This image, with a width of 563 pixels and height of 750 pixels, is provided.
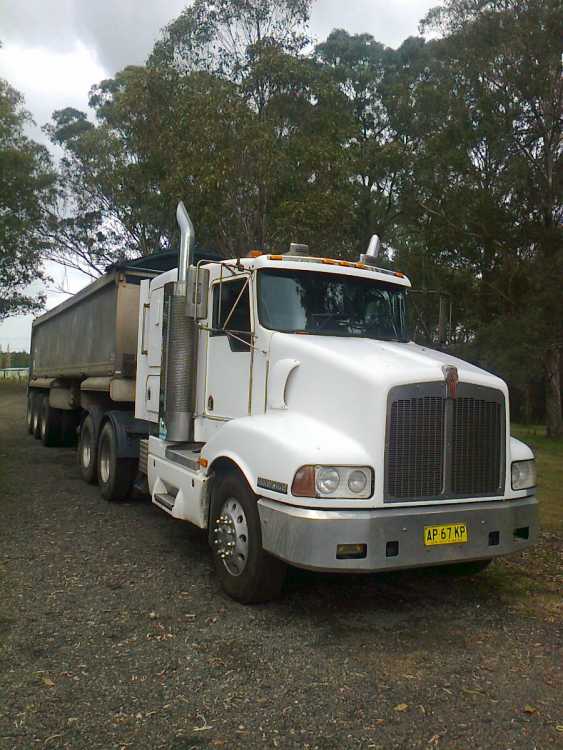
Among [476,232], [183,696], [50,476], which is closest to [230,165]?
[476,232]

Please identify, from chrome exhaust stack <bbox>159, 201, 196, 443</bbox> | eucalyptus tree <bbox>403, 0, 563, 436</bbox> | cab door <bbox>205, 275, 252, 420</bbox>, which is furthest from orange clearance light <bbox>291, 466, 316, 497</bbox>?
eucalyptus tree <bbox>403, 0, 563, 436</bbox>

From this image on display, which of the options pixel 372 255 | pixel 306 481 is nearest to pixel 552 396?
pixel 372 255

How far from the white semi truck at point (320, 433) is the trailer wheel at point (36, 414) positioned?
29.3 feet

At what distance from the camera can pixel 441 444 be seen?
4.85m

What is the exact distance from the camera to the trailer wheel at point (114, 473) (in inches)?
339

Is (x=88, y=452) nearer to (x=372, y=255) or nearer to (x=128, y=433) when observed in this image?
Result: (x=128, y=433)

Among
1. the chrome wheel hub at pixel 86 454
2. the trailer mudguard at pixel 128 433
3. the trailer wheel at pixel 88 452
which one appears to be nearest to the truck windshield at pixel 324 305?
the trailer mudguard at pixel 128 433

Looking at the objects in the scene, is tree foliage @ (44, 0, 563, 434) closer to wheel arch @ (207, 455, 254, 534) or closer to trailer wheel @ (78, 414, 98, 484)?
trailer wheel @ (78, 414, 98, 484)

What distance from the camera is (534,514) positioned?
5.25m

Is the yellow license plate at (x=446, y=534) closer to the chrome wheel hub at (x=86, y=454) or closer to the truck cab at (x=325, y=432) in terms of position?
the truck cab at (x=325, y=432)

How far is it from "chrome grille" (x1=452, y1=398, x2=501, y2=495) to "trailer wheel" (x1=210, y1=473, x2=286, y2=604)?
1.45 m

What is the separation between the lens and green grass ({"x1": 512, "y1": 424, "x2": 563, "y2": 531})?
28.5 ft

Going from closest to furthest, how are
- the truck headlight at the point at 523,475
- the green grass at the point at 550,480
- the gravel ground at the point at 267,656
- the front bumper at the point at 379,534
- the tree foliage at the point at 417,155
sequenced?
the gravel ground at the point at 267,656 → the front bumper at the point at 379,534 → the truck headlight at the point at 523,475 → the green grass at the point at 550,480 → the tree foliage at the point at 417,155

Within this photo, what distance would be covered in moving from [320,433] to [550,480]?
8.38 metres
